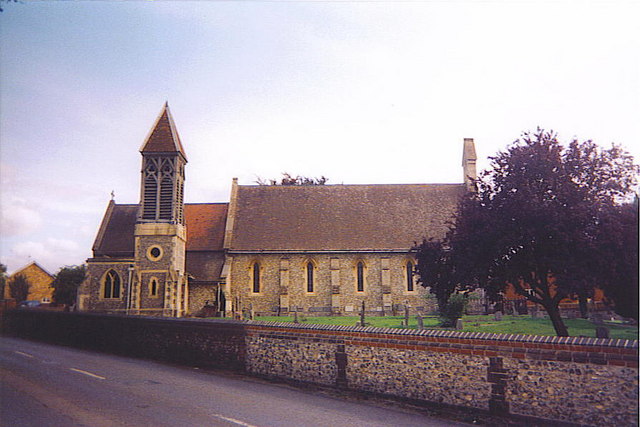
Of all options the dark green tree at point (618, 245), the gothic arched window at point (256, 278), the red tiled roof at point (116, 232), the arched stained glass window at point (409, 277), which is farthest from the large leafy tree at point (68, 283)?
the dark green tree at point (618, 245)

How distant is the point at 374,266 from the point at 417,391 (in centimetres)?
2587

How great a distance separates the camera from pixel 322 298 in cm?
3647

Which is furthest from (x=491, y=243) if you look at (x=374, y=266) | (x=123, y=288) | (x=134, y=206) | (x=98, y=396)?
(x=134, y=206)

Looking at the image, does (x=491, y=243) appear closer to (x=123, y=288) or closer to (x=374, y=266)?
(x=374, y=266)

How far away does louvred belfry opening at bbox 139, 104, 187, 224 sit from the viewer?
3531cm

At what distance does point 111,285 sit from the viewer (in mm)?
34812

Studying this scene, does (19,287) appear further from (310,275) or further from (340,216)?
(340,216)

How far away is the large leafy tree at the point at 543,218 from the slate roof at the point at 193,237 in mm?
22869

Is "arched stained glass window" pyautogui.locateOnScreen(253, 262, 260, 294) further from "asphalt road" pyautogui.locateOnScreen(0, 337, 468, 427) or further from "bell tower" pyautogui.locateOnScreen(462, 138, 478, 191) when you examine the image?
"asphalt road" pyautogui.locateOnScreen(0, 337, 468, 427)

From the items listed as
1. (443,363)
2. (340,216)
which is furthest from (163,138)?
(443,363)

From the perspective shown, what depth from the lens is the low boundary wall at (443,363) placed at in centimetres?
848

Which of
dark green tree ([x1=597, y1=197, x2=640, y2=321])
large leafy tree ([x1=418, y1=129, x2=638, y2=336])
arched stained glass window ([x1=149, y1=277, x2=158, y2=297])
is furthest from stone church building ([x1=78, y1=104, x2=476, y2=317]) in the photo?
dark green tree ([x1=597, y1=197, x2=640, y2=321])

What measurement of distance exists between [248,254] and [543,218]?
963 inches

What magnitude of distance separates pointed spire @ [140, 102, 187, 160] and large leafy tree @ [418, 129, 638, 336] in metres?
23.8
